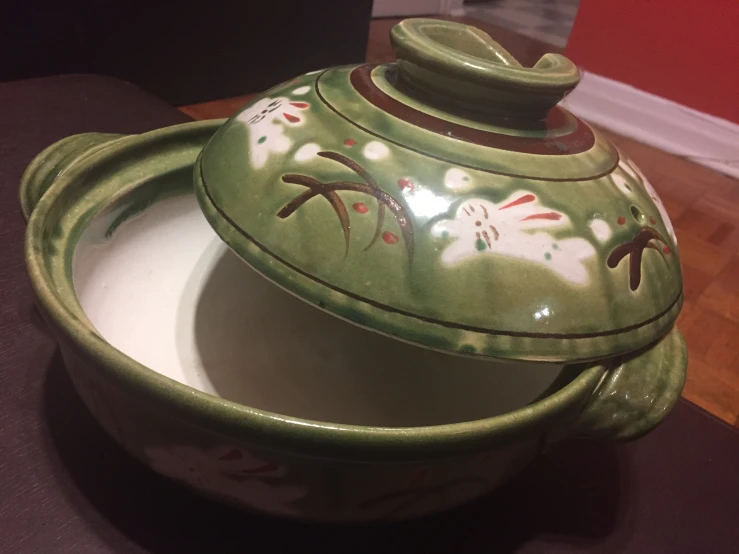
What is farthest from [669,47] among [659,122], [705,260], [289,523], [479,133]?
[289,523]

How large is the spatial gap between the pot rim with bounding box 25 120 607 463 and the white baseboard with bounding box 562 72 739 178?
1260mm

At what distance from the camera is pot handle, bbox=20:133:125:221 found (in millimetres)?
404

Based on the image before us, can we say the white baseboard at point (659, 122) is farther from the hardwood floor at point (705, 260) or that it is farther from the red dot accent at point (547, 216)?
the red dot accent at point (547, 216)

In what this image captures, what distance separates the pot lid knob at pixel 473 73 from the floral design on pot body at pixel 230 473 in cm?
21

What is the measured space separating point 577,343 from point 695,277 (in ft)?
2.26

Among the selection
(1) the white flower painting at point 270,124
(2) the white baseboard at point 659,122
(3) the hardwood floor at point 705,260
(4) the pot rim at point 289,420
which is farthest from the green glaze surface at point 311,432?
(2) the white baseboard at point 659,122

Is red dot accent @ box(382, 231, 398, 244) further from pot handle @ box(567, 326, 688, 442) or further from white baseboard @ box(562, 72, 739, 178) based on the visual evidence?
white baseboard @ box(562, 72, 739, 178)

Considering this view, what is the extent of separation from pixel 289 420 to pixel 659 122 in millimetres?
1420

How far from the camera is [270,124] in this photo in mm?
361

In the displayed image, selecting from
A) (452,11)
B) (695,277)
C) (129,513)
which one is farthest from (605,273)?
(452,11)

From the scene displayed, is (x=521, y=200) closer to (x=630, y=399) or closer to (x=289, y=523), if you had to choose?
(x=630, y=399)

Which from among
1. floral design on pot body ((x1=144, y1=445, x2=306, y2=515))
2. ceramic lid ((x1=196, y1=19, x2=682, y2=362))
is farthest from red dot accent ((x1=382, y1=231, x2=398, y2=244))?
floral design on pot body ((x1=144, y1=445, x2=306, y2=515))

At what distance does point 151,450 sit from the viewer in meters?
0.31

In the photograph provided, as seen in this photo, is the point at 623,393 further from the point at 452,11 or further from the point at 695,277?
the point at 452,11
